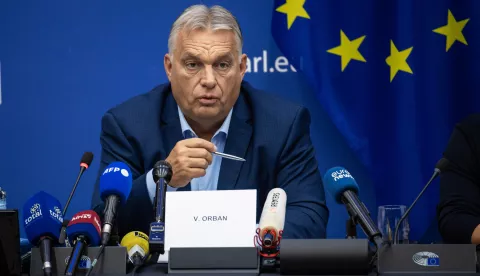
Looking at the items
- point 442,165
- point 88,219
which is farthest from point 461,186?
point 88,219

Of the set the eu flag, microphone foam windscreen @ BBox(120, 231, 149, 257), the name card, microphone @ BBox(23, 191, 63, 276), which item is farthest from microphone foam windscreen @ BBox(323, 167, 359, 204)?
the eu flag

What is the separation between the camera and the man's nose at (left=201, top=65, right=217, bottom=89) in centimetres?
388

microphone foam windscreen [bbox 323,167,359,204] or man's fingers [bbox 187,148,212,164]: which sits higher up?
man's fingers [bbox 187,148,212,164]

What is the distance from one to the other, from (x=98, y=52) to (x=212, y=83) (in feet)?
4.01

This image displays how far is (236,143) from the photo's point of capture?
12.8 feet

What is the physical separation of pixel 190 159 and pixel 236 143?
524mm

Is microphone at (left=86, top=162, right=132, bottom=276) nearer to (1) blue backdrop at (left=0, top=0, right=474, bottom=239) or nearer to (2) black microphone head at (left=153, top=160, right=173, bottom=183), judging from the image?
(2) black microphone head at (left=153, top=160, right=173, bottom=183)

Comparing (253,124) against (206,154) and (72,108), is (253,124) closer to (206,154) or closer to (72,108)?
(206,154)

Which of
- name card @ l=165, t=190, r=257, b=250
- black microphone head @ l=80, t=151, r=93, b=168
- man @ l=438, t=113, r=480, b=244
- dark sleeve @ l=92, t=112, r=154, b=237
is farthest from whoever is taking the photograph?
man @ l=438, t=113, r=480, b=244

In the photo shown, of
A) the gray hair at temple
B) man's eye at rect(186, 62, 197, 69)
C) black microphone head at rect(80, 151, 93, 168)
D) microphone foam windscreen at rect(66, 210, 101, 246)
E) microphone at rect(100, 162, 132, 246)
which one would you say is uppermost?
the gray hair at temple

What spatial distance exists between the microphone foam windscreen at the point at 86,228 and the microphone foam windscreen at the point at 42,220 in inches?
3.3

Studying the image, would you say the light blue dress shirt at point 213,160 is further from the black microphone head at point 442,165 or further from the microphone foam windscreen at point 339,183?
the black microphone head at point 442,165

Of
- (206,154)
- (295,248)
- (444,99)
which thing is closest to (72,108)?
(206,154)

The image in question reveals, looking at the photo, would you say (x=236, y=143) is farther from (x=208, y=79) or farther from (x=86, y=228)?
(x=86, y=228)
